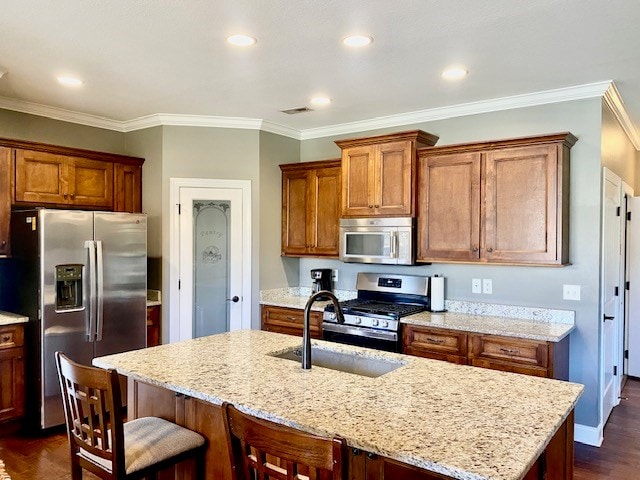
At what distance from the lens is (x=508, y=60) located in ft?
10.2

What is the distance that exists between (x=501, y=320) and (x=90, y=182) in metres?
3.70

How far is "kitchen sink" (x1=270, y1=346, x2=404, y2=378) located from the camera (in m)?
2.45

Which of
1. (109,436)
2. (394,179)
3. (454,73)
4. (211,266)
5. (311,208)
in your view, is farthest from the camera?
(311,208)

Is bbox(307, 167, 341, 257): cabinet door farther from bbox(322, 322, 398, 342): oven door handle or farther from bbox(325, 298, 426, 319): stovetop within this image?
bbox(322, 322, 398, 342): oven door handle

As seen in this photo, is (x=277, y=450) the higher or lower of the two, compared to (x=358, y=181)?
lower

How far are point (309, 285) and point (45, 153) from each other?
8.98 feet

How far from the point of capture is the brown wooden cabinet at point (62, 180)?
3.99m

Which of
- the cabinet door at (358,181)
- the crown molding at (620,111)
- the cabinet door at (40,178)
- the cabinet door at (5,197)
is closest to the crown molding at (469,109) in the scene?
the crown molding at (620,111)

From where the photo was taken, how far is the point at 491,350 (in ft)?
11.4

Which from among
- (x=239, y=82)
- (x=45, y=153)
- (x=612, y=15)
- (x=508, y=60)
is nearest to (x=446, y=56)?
(x=508, y=60)

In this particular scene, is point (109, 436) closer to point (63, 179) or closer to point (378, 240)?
point (378, 240)

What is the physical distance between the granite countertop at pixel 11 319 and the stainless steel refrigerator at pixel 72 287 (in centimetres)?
6

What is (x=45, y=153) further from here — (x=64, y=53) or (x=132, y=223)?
(x=64, y=53)

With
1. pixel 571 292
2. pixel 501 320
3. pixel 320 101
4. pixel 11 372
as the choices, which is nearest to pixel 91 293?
pixel 11 372
